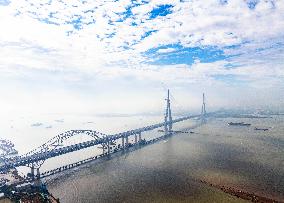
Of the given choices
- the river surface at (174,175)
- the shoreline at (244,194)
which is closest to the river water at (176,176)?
the river surface at (174,175)

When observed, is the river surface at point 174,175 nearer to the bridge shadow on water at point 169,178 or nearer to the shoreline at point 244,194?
the bridge shadow on water at point 169,178

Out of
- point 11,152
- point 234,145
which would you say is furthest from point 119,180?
point 11,152

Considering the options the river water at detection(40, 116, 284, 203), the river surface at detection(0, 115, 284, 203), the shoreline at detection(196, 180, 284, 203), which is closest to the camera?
the shoreline at detection(196, 180, 284, 203)

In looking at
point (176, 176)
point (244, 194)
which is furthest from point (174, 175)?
point (244, 194)

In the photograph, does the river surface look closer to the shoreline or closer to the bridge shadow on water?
the bridge shadow on water

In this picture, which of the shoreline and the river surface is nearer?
the shoreline

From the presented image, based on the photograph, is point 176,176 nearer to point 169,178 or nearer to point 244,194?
point 169,178

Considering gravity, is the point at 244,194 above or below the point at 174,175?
below

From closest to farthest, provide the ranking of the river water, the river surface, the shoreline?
the shoreline
the river water
the river surface

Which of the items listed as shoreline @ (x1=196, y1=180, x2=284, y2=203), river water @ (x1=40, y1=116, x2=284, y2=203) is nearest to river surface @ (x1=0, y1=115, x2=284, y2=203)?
river water @ (x1=40, y1=116, x2=284, y2=203)
